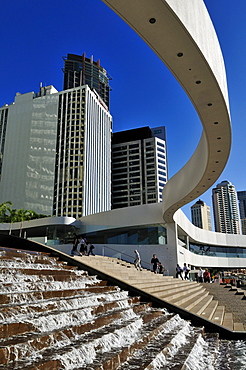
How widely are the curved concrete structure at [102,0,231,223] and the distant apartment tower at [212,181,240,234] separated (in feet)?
501

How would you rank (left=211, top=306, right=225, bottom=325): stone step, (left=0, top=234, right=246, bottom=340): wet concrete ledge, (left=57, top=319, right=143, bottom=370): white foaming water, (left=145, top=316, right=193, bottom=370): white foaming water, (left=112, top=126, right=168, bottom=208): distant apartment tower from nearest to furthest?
(left=57, top=319, right=143, bottom=370): white foaming water → (left=145, top=316, right=193, bottom=370): white foaming water → (left=0, top=234, right=246, bottom=340): wet concrete ledge → (left=211, top=306, right=225, bottom=325): stone step → (left=112, top=126, right=168, bottom=208): distant apartment tower

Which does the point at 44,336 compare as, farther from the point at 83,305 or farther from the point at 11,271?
the point at 11,271

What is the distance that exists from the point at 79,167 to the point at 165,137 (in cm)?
4312

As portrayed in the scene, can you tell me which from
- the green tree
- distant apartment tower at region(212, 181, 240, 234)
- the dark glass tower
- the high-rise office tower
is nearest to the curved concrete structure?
the green tree

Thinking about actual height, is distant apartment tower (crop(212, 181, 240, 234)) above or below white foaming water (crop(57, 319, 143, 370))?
above

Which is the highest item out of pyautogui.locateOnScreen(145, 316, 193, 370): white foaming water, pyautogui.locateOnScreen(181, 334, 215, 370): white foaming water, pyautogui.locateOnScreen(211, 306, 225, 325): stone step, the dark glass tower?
the dark glass tower

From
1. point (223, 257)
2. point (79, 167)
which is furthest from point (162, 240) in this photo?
point (79, 167)

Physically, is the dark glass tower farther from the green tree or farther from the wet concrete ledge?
the wet concrete ledge

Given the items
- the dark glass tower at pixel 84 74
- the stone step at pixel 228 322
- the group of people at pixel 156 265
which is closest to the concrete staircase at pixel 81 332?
the stone step at pixel 228 322

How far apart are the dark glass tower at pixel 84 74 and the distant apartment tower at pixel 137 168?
2336 cm

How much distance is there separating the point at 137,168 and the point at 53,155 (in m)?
30.4

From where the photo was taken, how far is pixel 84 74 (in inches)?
4301

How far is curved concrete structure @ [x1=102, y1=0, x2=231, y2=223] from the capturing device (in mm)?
5809

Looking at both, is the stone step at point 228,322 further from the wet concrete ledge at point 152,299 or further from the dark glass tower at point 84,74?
the dark glass tower at point 84,74
